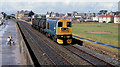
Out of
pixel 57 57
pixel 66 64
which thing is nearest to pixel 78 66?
pixel 66 64

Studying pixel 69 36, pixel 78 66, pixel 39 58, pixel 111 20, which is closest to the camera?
pixel 78 66

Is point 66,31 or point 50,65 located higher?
point 66,31

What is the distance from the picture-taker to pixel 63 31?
25.9 m

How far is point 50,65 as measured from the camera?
52.0 ft

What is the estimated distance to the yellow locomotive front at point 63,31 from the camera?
1009 inches

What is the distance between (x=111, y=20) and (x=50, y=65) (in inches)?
4267

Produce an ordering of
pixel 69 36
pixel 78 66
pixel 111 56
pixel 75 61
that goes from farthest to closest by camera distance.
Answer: pixel 69 36 → pixel 111 56 → pixel 75 61 → pixel 78 66

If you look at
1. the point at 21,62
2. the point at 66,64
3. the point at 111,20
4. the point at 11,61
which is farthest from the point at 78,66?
the point at 111,20

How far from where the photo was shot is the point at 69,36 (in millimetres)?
25953

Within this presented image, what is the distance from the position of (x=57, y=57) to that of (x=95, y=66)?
15.6 feet

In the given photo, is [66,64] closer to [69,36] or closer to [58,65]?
[58,65]

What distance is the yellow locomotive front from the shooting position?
2562 cm

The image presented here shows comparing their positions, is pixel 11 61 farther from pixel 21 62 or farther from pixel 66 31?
pixel 66 31

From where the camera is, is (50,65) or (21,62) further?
(21,62)
